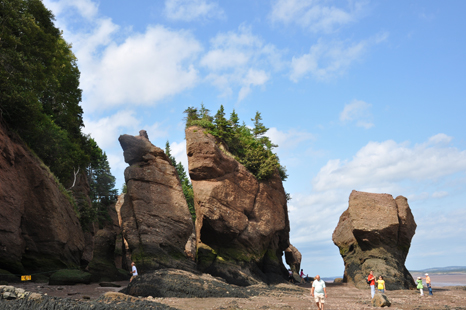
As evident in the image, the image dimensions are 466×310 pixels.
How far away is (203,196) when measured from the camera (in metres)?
29.1

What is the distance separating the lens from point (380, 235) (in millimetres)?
33156

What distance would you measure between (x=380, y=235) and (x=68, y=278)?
26052 mm

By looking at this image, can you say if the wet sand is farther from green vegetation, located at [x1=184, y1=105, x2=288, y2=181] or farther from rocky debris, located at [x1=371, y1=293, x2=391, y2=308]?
rocky debris, located at [x1=371, y1=293, x2=391, y2=308]

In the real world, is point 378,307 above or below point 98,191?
below

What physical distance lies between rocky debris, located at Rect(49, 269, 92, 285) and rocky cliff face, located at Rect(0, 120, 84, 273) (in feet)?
7.02

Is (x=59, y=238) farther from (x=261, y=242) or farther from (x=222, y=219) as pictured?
(x=261, y=242)

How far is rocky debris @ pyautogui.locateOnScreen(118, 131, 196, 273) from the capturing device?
2491 centimetres

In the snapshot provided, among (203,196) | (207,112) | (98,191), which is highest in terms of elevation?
(207,112)

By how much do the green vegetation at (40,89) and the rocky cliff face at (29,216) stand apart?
2856mm

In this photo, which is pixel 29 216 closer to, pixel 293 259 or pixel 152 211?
pixel 152 211

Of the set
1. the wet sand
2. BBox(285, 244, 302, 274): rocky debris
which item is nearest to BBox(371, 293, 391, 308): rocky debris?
BBox(285, 244, 302, 274): rocky debris

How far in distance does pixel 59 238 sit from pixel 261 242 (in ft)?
53.5

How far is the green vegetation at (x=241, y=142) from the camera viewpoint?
34.6m

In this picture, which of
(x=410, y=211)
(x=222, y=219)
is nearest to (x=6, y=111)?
(x=222, y=219)
